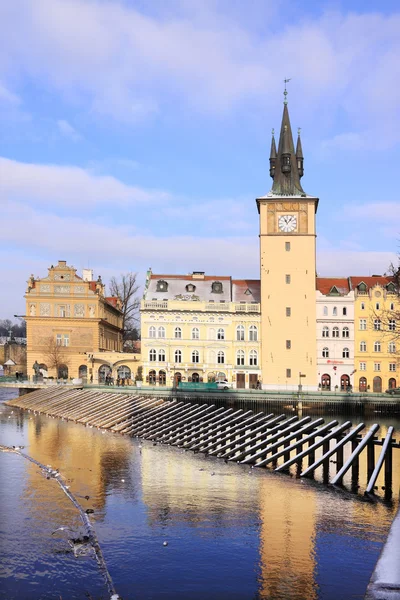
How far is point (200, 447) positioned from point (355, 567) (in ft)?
56.8

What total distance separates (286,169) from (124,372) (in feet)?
102

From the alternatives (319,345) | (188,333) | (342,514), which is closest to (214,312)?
(188,333)

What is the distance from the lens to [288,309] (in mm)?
70625

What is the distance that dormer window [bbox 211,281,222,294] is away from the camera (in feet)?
245

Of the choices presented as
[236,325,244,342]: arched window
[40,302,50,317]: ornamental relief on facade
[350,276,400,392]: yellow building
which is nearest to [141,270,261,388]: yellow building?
[236,325,244,342]: arched window

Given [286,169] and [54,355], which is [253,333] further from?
[54,355]

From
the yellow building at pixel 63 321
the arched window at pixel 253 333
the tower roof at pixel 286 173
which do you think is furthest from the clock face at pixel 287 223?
the yellow building at pixel 63 321

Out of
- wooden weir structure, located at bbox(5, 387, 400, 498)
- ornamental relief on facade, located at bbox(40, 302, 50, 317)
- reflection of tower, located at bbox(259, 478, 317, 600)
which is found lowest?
reflection of tower, located at bbox(259, 478, 317, 600)

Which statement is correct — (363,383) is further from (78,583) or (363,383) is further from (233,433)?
(78,583)

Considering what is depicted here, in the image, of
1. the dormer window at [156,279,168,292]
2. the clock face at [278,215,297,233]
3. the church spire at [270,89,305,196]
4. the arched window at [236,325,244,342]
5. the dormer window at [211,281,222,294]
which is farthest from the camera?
the dormer window at [211,281,222,294]

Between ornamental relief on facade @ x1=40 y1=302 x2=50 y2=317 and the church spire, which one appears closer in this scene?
the church spire

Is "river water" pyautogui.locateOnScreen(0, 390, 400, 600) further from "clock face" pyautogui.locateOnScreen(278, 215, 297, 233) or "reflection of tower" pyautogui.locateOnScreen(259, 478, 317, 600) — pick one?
"clock face" pyautogui.locateOnScreen(278, 215, 297, 233)

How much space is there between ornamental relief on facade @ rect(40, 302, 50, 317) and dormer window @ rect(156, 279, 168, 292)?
1259cm

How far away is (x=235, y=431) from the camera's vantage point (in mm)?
34469
